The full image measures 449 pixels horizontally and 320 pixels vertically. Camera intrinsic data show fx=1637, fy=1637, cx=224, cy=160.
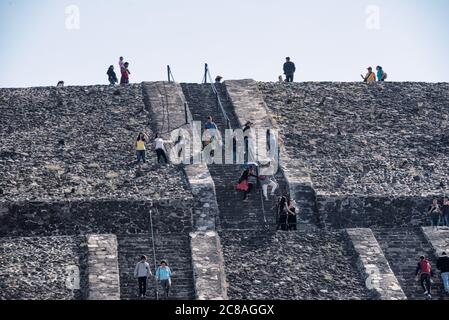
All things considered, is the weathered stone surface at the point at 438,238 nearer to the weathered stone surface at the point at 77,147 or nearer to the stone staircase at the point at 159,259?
the stone staircase at the point at 159,259

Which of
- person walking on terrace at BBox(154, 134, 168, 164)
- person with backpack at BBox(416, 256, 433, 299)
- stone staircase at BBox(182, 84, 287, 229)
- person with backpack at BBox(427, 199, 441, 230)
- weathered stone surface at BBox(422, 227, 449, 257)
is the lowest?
person with backpack at BBox(416, 256, 433, 299)

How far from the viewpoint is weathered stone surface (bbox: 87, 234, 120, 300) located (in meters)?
48.7

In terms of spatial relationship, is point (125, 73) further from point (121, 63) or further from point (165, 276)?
point (165, 276)

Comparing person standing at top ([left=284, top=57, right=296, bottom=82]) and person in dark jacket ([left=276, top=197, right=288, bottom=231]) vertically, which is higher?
person standing at top ([left=284, top=57, right=296, bottom=82])

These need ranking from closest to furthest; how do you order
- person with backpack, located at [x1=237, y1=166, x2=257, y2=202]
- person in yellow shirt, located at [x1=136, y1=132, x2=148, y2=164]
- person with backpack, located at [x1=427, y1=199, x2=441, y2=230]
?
person with backpack, located at [x1=427, y1=199, x2=441, y2=230] → person with backpack, located at [x1=237, y1=166, x2=257, y2=202] → person in yellow shirt, located at [x1=136, y1=132, x2=148, y2=164]

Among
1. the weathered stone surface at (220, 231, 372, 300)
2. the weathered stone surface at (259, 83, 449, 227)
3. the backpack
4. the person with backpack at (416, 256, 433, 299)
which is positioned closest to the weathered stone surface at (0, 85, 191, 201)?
the weathered stone surface at (220, 231, 372, 300)

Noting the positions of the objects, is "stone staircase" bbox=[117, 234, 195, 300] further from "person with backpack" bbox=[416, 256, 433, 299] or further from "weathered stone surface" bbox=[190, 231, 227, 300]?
"person with backpack" bbox=[416, 256, 433, 299]

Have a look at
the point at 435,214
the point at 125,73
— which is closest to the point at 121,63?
the point at 125,73

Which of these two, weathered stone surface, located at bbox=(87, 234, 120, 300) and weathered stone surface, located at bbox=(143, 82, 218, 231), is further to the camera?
weathered stone surface, located at bbox=(143, 82, 218, 231)

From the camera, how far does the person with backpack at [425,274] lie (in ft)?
165

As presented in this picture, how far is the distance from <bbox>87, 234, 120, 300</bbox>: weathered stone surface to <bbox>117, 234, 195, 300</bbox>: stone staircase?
278 millimetres

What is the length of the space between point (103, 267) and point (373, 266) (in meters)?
8.44

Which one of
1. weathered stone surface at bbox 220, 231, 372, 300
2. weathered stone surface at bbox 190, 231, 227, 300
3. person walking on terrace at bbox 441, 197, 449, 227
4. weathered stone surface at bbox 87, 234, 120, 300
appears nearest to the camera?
weathered stone surface at bbox 87, 234, 120, 300

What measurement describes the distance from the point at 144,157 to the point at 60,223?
17.1 ft
